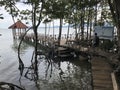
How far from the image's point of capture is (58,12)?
2581cm

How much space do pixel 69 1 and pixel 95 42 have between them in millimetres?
5453

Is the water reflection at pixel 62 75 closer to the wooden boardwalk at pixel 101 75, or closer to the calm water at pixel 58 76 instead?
the calm water at pixel 58 76

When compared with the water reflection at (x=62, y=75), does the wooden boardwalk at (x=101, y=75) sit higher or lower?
higher

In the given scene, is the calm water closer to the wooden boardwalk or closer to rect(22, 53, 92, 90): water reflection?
rect(22, 53, 92, 90): water reflection

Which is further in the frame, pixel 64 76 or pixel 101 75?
pixel 64 76

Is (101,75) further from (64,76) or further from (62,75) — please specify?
(62,75)

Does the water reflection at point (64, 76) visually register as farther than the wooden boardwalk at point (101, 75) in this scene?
Yes

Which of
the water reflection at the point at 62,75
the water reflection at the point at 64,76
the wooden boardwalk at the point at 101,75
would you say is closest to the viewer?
the wooden boardwalk at the point at 101,75

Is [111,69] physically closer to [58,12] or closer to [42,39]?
[58,12]

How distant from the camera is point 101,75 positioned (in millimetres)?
16109

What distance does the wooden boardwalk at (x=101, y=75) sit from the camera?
14.4m

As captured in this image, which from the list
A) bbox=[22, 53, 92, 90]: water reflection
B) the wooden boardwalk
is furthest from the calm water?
the wooden boardwalk

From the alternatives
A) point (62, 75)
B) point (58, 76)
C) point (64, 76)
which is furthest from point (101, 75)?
point (62, 75)

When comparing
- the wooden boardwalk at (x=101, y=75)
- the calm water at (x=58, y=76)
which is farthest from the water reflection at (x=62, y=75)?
the wooden boardwalk at (x=101, y=75)
